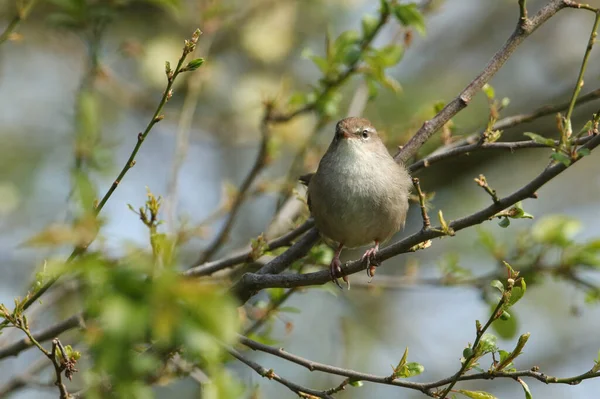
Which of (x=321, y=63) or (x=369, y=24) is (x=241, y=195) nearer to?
(x=321, y=63)

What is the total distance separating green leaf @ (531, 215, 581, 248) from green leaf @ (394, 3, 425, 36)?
146 centimetres

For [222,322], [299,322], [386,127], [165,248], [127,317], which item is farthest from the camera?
[299,322]

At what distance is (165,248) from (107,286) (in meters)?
0.28

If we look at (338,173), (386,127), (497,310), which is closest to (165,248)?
(497,310)

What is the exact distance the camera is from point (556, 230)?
172 inches

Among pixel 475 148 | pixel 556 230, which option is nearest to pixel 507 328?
pixel 556 230

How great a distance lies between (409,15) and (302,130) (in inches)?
91.2

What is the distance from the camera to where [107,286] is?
5.38ft

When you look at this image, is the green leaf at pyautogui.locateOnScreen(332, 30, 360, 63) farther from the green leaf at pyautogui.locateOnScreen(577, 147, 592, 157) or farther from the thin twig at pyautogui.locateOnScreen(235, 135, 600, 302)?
the green leaf at pyautogui.locateOnScreen(577, 147, 592, 157)

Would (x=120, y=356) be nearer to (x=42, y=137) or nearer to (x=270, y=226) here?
(x=270, y=226)

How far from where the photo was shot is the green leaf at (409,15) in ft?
12.8

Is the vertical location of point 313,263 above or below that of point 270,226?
below

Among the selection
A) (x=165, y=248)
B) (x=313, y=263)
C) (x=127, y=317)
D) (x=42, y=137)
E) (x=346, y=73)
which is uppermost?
(x=42, y=137)

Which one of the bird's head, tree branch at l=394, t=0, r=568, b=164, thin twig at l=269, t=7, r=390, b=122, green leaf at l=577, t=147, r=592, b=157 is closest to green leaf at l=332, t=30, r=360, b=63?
thin twig at l=269, t=7, r=390, b=122
